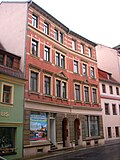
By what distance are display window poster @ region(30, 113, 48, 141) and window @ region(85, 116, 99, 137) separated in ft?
25.8

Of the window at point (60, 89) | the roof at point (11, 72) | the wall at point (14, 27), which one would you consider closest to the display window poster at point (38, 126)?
the window at point (60, 89)

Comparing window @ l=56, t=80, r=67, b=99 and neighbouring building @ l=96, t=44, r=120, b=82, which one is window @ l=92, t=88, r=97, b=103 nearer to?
window @ l=56, t=80, r=67, b=99

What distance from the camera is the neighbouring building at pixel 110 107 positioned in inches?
1243

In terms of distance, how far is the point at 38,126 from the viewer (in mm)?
20094

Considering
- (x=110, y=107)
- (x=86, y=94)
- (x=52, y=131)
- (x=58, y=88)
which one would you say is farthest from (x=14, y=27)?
(x=110, y=107)

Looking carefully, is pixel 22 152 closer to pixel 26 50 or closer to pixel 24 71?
pixel 24 71

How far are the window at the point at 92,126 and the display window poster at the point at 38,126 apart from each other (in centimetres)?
785

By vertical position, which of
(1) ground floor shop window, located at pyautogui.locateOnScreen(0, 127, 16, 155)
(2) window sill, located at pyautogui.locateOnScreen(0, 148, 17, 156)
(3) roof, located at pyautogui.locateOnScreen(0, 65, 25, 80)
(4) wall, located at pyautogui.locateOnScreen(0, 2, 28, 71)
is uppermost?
(4) wall, located at pyautogui.locateOnScreen(0, 2, 28, 71)

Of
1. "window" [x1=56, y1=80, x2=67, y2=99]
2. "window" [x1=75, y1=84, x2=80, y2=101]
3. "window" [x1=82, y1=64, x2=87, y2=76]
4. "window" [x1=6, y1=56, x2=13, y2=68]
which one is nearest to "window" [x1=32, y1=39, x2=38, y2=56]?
"window" [x1=6, y1=56, x2=13, y2=68]

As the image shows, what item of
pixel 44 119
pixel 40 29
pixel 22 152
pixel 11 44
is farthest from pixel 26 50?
pixel 22 152

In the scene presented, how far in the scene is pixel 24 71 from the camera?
1947cm

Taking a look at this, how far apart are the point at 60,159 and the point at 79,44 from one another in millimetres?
17624

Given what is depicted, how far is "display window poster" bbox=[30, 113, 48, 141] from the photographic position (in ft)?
63.4

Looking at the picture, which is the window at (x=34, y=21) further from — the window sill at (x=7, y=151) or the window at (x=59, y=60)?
the window sill at (x=7, y=151)
